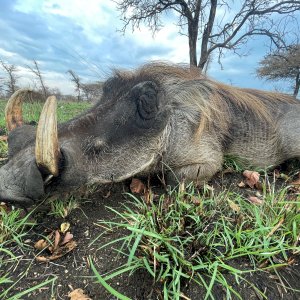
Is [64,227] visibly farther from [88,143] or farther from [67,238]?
[88,143]

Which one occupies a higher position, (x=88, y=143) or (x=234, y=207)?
(x=88, y=143)

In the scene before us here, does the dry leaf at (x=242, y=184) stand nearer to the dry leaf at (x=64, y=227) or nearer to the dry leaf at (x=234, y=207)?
the dry leaf at (x=234, y=207)

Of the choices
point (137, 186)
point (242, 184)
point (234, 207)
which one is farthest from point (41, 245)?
point (242, 184)

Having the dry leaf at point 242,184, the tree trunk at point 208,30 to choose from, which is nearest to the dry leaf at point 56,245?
the dry leaf at point 242,184

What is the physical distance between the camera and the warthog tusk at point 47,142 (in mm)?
1826

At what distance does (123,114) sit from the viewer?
8.25ft

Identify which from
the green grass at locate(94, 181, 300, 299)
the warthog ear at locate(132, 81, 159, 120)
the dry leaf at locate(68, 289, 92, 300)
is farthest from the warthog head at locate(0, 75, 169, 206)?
the dry leaf at locate(68, 289, 92, 300)

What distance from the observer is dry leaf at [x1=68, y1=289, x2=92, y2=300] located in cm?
156

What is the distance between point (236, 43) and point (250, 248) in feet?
63.9

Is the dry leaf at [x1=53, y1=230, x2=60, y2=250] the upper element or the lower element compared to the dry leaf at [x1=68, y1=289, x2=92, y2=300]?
upper

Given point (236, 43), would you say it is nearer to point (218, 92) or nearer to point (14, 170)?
point (218, 92)

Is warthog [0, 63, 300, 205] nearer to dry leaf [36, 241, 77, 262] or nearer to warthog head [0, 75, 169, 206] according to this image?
warthog head [0, 75, 169, 206]

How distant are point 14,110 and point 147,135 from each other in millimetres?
1157

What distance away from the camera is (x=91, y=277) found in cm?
168
